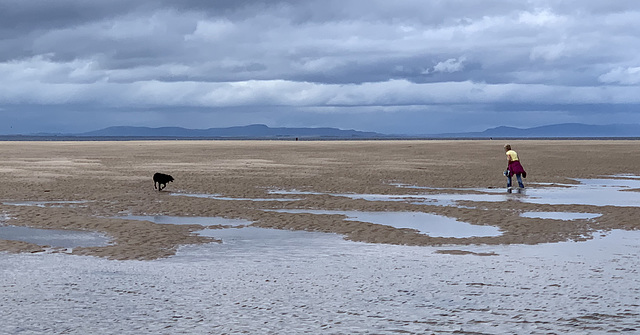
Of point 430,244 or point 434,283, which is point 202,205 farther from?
point 434,283

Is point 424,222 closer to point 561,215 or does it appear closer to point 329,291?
point 561,215

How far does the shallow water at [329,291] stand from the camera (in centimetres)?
849

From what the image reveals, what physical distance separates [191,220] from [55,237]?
12.6ft

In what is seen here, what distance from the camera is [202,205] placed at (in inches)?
850

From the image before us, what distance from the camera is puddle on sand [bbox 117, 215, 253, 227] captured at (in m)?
17.9

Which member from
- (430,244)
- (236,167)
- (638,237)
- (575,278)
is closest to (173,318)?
(575,278)

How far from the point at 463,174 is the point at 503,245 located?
821 inches

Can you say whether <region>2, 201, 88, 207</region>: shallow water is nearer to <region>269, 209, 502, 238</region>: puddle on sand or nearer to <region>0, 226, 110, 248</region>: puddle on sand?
<region>0, 226, 110, 248</region>: puddle on sand

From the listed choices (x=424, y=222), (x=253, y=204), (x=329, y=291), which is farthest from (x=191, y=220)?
(x=329, y=291)

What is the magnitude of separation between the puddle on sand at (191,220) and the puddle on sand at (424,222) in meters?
2.19

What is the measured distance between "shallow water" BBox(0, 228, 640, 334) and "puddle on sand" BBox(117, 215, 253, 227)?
3752 millimetres

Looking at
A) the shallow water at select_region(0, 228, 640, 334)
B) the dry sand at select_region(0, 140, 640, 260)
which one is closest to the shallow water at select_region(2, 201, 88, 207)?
the dry sand at select_region(0, 140, 640, 260)

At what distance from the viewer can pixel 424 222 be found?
59.0ft

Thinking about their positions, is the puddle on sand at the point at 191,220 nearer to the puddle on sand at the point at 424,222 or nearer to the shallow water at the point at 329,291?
the puddle on sand at the point at 424,222
